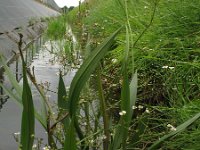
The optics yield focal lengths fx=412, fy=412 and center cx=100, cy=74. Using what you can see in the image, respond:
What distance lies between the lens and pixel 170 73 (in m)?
2.28

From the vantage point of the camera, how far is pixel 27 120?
149 cm

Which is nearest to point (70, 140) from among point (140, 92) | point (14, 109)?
point (140, 92)

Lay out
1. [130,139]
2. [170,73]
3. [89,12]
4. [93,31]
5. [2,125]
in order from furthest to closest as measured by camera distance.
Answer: [89,12] < [93,31] < [2,125] < [170,73] < [130,139]

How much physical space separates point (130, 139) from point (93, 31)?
140 inches

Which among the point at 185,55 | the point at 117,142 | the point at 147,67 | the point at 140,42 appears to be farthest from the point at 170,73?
the point at 117,142

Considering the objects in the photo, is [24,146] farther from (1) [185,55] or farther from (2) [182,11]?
(2) [182,11]

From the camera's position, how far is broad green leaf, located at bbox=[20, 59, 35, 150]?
145cm

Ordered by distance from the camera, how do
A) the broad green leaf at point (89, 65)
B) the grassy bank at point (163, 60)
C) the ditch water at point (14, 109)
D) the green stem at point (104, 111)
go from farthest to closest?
the ditch water at point (14, 109) → the grassy bank at point (163, 60) → the green stem at point (104, 111) → the broad green leaf at point (89, 65)

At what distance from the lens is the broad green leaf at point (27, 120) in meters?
1.45

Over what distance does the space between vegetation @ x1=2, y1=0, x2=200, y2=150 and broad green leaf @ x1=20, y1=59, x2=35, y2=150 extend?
0.04 ft

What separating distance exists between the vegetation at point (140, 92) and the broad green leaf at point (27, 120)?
0.01 metres

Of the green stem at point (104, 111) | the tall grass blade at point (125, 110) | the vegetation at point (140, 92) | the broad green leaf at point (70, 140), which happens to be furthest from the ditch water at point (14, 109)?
the broad green leaf at point (70, 140)

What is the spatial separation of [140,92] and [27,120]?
50.4 inches

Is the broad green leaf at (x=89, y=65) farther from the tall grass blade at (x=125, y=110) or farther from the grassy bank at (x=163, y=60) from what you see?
the grassy bank at (x=163, y=60)
